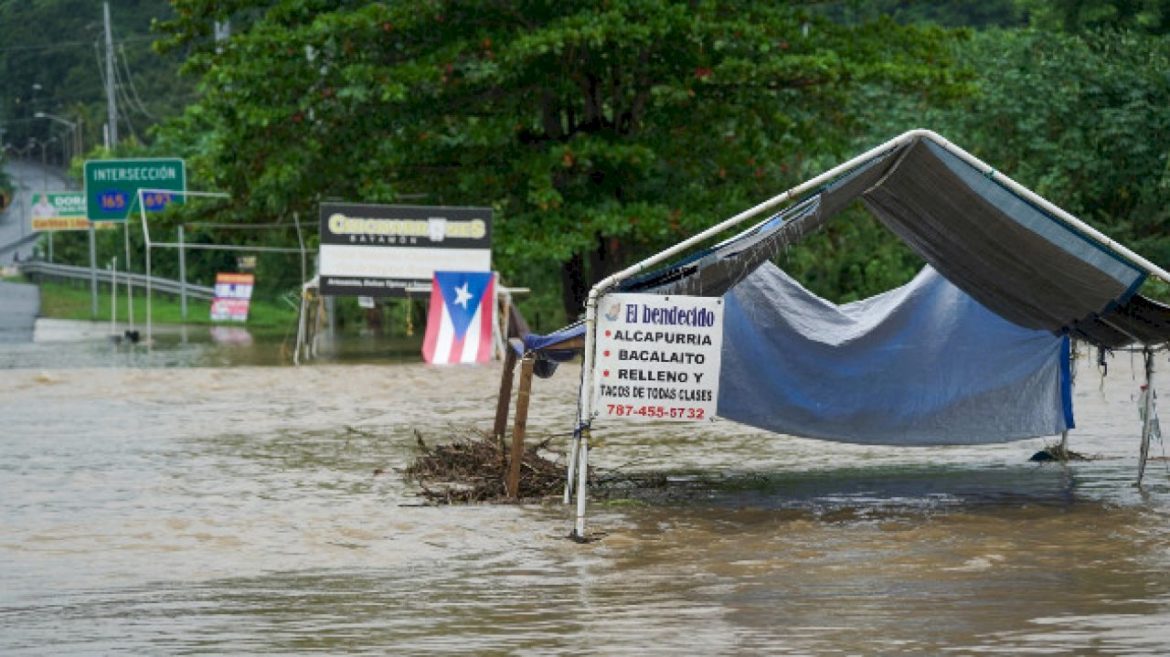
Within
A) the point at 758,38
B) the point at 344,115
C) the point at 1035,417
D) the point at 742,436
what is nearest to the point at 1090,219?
the point at 758,38

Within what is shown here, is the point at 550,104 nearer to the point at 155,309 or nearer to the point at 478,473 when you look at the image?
the point at 478,473

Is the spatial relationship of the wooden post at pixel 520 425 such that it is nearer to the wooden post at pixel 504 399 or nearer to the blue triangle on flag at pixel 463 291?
the wooden post at pixel 504 399

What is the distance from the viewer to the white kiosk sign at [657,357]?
531 inches

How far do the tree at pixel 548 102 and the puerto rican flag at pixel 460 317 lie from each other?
1.74 metres

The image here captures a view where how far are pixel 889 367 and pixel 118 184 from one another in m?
32.3

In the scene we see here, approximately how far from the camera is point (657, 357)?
533 inches

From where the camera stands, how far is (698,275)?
45.8 ft

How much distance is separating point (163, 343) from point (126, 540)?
84.7 feet

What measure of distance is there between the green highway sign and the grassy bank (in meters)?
3.37

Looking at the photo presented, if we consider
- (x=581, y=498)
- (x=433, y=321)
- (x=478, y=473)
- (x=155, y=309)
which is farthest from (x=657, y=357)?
(x=155, y=309)

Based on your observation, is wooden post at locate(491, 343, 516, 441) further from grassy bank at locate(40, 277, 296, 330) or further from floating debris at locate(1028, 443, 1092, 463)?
grassy bank at locate(40, 277, 296, 330)

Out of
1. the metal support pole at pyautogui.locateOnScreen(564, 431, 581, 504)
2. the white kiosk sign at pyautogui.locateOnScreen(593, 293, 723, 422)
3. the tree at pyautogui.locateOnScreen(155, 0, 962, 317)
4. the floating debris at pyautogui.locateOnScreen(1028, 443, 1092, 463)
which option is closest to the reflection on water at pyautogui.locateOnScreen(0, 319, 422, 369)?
the tree at pyautogui.locateOnScreen(155, 0, 962, 317)

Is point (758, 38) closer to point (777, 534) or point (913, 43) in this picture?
point (913, 43)

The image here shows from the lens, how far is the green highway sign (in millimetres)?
45281
